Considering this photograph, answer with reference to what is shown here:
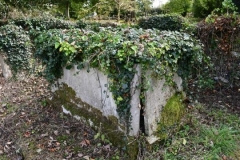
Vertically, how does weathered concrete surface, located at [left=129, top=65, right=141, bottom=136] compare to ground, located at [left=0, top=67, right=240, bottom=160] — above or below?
above

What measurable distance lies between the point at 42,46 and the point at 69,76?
57 cm

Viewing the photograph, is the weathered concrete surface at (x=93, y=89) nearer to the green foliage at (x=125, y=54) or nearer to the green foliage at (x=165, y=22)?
the green foliage at (x=125, y=54)

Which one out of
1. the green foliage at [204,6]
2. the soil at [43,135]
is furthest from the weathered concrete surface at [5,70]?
the green foliage at [204,6]

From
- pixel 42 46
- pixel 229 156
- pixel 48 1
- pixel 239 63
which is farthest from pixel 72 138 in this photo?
pixel 48 1

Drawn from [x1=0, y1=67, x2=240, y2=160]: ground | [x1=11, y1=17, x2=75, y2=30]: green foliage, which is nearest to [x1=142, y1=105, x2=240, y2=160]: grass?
[x1=0, y1=67, x2=240, y2=160]: ground

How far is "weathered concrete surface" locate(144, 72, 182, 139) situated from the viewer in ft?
8.56

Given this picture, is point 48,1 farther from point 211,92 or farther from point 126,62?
point 126,62

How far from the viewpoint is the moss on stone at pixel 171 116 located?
9.33ft

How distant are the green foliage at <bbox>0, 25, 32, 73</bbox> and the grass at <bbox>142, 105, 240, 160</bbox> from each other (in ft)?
13.8

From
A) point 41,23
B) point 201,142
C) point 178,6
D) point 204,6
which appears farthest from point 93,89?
point 178,6

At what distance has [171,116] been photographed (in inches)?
117

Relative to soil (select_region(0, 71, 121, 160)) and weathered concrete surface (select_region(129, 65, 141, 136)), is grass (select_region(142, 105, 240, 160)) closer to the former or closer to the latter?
weathered concrete surface (select_region(129, 65, 141, 136))

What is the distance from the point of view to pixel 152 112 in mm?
2697

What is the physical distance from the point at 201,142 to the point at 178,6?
41.1 feet
